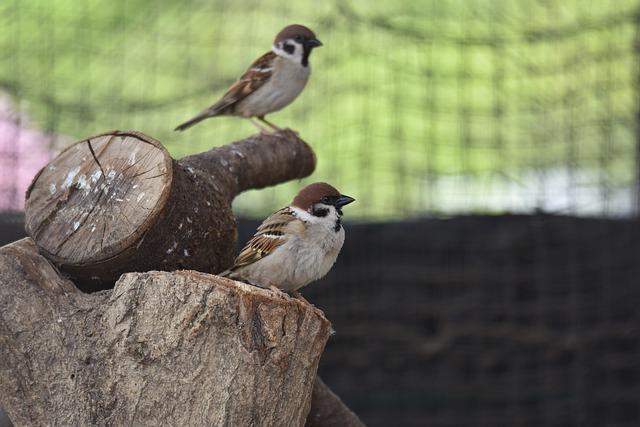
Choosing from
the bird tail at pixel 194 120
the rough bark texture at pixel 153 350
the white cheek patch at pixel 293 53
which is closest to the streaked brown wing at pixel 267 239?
the rough bark texture at pixel 153 350

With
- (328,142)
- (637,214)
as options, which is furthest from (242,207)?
(637,214)

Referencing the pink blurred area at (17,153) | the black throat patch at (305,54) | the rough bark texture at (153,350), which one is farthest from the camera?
the pink blurred area at (17,153)

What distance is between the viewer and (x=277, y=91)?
470 cm

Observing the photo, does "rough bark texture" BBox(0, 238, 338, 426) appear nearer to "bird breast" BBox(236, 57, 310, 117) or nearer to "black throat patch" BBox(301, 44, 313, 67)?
"bird breast" BBox(236, 57, 310, 117)

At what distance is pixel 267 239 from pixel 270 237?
0.02m

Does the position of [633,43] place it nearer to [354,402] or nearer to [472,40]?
[472,40]

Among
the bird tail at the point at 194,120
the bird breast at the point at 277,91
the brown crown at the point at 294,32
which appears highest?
the brown crown at the point at 294,32

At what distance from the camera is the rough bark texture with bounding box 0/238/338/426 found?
7.47ft

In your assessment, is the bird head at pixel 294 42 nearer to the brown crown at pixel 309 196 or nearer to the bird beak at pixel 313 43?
the bird beak at pixel 313 43

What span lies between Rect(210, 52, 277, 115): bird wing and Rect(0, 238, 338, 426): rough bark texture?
2245 mm

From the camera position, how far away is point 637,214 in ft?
17.7

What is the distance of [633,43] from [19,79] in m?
2.91

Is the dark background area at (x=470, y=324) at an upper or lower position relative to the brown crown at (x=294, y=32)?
lower

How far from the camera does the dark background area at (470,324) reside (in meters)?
5.21
